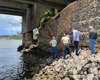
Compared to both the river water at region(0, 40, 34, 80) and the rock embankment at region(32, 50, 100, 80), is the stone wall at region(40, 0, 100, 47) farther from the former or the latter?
the river water at region(0, 40, 34, 80)

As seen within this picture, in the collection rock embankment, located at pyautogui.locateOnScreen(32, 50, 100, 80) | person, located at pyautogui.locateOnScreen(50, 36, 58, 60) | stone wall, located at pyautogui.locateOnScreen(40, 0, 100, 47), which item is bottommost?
rock embankment, located at pyautogui.locateOnScreen(32, 50, 100, 80)

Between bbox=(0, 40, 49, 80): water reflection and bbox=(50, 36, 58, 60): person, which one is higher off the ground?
bbox=(50, 36, 58, 60): person

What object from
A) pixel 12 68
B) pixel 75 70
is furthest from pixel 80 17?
pixel 12 68

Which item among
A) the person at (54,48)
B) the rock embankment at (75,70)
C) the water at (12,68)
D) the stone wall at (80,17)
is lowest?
the water at (12,68)

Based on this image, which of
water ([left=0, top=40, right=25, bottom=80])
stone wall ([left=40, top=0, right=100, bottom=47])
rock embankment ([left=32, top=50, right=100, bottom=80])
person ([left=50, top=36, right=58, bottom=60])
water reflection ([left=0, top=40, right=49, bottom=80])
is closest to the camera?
rock embankment ([left=32, top=50, right=100, bottom=80])

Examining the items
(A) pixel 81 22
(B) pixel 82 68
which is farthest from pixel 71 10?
(B) pixel 82 68

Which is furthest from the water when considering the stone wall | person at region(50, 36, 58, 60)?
the stone wall

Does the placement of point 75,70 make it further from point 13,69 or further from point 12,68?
point 12,68

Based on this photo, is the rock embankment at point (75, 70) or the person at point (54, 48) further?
the person at point (54, 48)

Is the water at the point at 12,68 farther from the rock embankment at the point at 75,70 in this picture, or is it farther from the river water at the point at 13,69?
the rock embankment at the point at 75,70

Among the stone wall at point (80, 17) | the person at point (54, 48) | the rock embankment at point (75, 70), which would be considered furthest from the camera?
the person at point (54, 48)

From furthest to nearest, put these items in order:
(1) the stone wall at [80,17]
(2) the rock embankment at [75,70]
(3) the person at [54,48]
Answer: (3) the person at [54,48] → (1) the stone wall at [80,17] → (2) the rock embankment at [75,70]

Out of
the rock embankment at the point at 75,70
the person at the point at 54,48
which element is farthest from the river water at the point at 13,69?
the rock embankment at the point at 75,70

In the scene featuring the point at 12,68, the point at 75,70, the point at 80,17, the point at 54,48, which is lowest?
the point at 12,68
